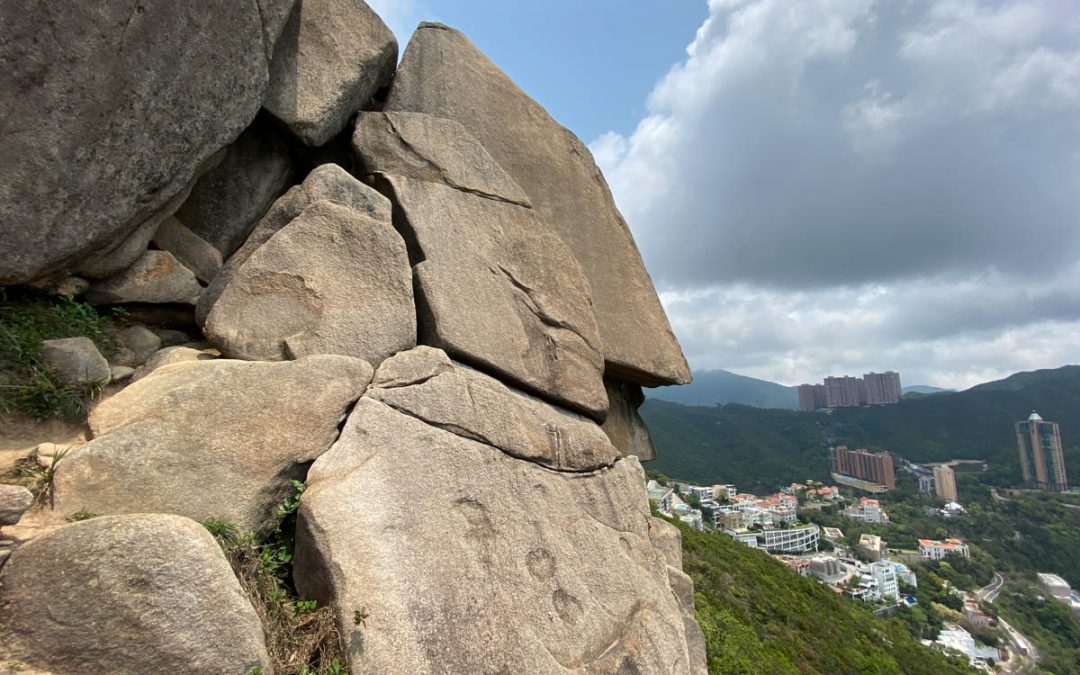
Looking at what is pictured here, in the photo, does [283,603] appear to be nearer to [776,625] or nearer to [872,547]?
[776,625]

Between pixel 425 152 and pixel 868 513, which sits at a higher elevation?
pixel 425 152

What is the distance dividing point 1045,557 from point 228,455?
330 ft

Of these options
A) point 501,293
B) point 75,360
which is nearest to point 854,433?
point 501,293

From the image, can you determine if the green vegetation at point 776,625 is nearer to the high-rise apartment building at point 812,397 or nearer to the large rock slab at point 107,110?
the large rock slab at point 107,110

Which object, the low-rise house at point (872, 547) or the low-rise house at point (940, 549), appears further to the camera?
the low-rise house at point (940, 549)

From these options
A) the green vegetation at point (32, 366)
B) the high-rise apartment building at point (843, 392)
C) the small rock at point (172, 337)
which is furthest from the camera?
the high-rise apartment building at point (843, 392)

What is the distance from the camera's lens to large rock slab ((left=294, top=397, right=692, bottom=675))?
3707mm

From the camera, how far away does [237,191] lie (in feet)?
20.9

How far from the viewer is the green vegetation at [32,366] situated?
4.23m

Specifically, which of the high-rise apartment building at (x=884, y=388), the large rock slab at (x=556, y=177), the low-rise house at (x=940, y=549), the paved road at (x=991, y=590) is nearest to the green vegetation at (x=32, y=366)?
the large rock slab at (x=556, y=177)

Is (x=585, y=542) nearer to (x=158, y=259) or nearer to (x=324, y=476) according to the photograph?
(x=324, y=476)

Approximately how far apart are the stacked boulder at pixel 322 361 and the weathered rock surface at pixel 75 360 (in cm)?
6

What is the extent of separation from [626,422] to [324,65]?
19.2 feet

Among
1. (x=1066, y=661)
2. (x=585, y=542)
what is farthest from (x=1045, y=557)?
(x=585, y=542)
